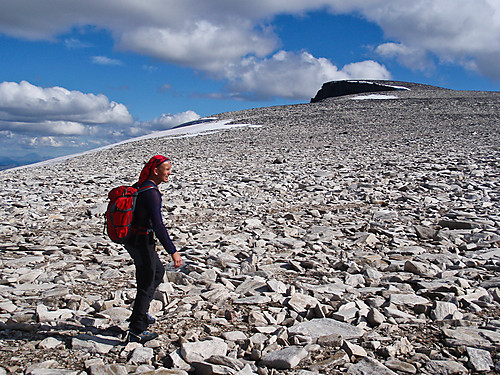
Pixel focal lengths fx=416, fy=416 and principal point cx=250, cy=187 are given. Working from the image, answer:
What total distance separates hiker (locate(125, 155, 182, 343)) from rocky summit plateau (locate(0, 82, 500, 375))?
0.29 metres

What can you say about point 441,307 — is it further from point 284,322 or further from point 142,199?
point 142,199

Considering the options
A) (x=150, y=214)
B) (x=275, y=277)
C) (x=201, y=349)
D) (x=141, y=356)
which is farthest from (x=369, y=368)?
(x=275, y=277)

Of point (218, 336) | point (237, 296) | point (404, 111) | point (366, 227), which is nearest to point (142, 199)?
point (218, 336)

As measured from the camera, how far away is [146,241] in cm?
433

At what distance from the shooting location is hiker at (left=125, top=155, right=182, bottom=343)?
168 inches

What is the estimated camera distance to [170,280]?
19.7ft

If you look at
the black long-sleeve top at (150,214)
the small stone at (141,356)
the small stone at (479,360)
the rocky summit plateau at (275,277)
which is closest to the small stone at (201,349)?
the rocky summit plateau at (275,277)

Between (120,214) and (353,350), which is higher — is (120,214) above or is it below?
above

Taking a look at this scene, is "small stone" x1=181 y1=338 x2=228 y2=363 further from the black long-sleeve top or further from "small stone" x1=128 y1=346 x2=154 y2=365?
the black long-sleeve top

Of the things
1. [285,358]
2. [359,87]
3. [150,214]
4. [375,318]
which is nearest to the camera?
[285,358]

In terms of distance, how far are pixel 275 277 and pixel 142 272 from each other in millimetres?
2383

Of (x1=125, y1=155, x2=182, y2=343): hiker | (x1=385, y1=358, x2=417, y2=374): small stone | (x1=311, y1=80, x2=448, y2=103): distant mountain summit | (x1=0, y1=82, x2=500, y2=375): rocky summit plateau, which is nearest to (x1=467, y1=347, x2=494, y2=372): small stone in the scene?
(x1=0, y1=82, x2=500, y2=375): rocky summit plateau

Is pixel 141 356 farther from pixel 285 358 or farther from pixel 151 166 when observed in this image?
pixel 151 166

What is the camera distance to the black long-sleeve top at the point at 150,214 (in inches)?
167
